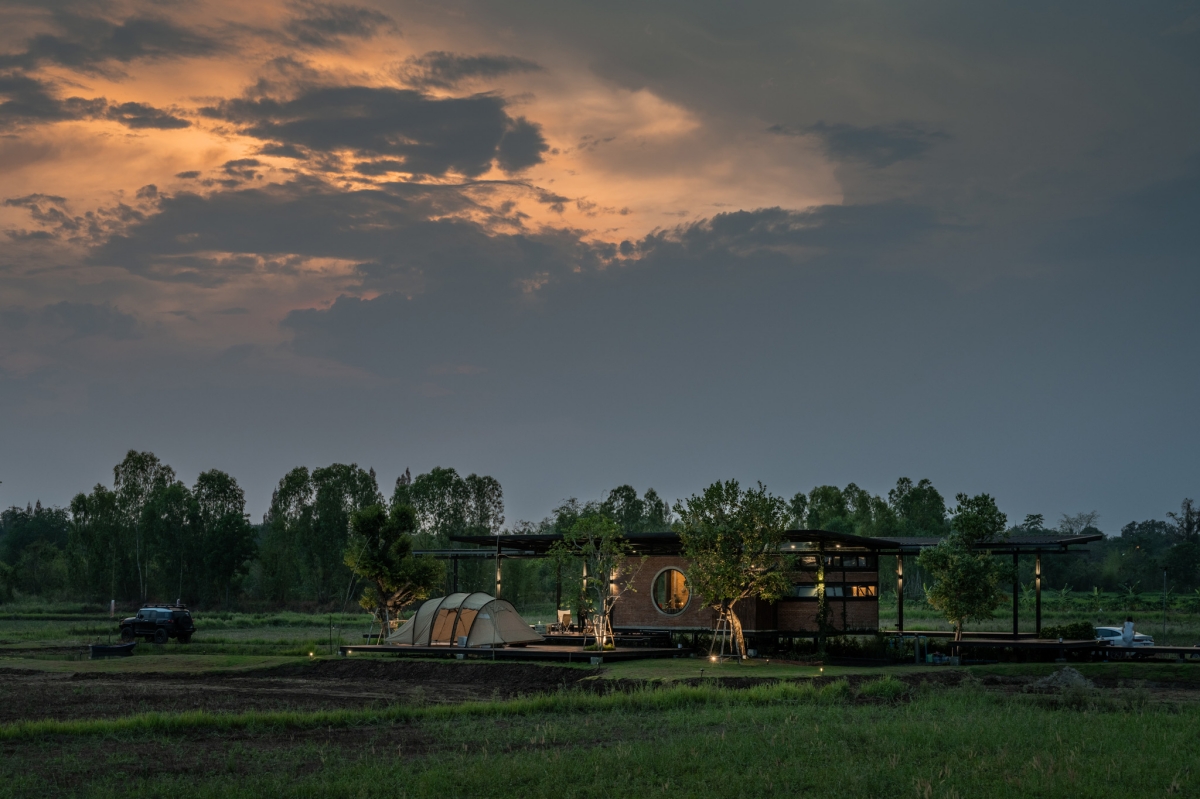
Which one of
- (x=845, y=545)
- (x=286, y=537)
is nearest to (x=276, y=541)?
(x=286, y=537)

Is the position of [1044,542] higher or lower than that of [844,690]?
higher

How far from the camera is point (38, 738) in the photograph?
16594 mm

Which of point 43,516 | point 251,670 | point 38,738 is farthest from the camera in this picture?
point 43,516

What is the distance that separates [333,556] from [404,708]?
66.3 m

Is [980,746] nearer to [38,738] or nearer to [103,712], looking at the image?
[38,738]

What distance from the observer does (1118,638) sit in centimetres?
3462

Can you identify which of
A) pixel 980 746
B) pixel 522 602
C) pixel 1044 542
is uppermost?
pixel 1044 542

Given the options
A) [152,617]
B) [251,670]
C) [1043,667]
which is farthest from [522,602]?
[1043,667]

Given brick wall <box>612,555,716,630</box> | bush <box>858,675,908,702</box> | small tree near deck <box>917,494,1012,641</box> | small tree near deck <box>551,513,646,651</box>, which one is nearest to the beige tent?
small tree near deck <box>551,513,646,651</box>

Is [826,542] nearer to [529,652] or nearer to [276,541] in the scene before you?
[529,652]

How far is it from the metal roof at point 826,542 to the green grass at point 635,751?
39.5 ft

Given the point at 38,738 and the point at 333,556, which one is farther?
the point at 333,556

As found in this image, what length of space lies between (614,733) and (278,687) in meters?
12.8

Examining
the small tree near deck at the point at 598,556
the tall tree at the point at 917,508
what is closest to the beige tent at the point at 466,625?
the small tree near deck at the point at 598,556
